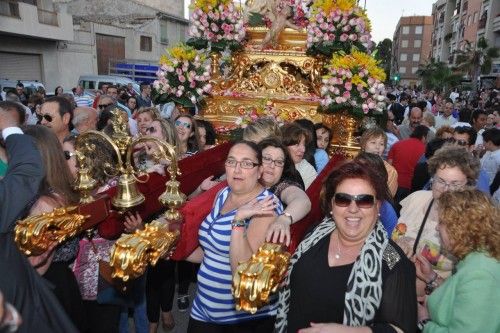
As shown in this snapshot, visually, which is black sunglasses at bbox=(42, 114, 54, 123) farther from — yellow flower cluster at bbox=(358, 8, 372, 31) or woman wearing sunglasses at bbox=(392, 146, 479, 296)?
yellow flower cluster at bbox=(358, 8, 372, 31)

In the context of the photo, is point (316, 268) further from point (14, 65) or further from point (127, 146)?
point (14, 65)

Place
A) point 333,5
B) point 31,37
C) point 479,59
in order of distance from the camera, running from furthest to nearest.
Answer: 1. point 479,59
2. point 31,37
3. point 333,5

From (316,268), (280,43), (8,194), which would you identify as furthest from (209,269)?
(280,43)

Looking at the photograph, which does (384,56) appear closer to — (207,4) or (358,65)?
(207,4)

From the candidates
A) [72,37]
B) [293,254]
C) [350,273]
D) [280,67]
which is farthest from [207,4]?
[72,37]

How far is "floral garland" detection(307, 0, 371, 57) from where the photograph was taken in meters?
5.64

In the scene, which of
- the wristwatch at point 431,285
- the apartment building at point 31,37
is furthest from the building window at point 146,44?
the wristwatch at point 431,285

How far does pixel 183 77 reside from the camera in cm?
583

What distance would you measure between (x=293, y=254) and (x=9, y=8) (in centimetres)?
2295

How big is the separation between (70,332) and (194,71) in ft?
15.1

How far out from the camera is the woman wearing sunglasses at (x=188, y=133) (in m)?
4.65

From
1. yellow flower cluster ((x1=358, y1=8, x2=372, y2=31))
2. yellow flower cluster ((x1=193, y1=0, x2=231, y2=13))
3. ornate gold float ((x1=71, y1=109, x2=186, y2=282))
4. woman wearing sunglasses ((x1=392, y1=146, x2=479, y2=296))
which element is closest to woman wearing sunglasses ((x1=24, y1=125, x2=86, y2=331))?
ornate gold float ((x1=71, y1=109, x2=186, y2=282))

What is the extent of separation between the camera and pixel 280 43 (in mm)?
6395

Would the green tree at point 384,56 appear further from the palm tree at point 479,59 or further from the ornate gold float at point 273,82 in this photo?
the palm tree at point 479,59
